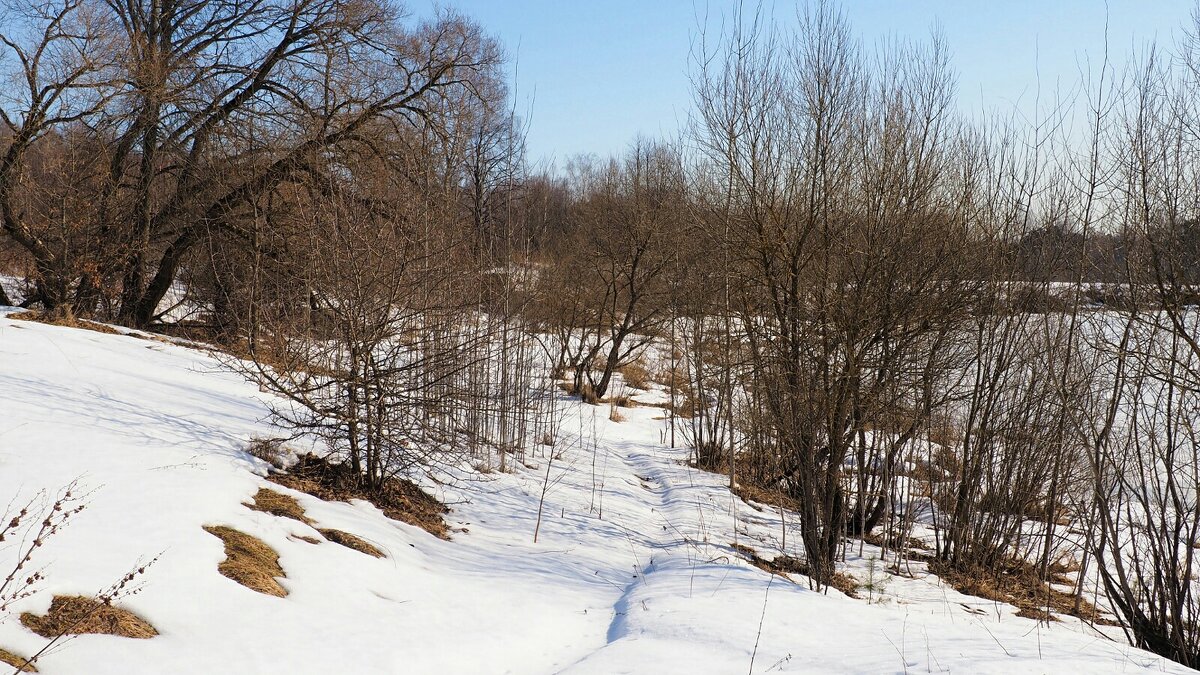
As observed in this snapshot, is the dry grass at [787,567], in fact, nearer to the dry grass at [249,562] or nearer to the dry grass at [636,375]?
the dry grass at [249,562]

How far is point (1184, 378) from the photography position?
6602 mm

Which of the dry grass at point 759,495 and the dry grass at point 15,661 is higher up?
the dry grass at point 15,661

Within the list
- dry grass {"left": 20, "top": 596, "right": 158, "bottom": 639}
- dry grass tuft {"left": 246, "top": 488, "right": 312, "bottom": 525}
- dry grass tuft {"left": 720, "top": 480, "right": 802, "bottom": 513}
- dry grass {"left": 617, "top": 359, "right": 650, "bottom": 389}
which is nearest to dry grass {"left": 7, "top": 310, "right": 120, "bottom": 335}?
dry grass tuft {"left": 246, "top": 488, "right": 312, "bottom": 525}

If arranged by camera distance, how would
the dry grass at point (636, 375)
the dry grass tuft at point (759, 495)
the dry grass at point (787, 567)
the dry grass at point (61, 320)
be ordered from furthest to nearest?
the dry grass at point (636, 375)
the dry grass tuft at point (759, 495)
the dry grass at point (61, 320)
the dry grass at point (787, 567)

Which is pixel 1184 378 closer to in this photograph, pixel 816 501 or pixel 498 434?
pixel 816 501

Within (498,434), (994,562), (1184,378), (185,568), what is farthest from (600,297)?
(185,568)

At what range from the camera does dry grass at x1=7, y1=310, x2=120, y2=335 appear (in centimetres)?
1235

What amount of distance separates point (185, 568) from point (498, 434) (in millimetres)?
8454

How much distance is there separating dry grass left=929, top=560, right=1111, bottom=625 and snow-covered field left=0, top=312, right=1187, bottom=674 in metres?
0.41

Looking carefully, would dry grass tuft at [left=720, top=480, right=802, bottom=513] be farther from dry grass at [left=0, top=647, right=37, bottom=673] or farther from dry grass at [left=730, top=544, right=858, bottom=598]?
dry grass at [left=0, top=647, right=37, bottom=673]

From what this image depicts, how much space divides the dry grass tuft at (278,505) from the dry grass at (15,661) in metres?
2.75

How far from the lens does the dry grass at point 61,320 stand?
40.5ft

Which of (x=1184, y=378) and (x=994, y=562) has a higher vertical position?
(x=1184, y=378)

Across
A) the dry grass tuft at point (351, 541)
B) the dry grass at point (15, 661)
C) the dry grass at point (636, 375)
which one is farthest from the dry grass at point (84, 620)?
the dry grass at point (636, 375)
